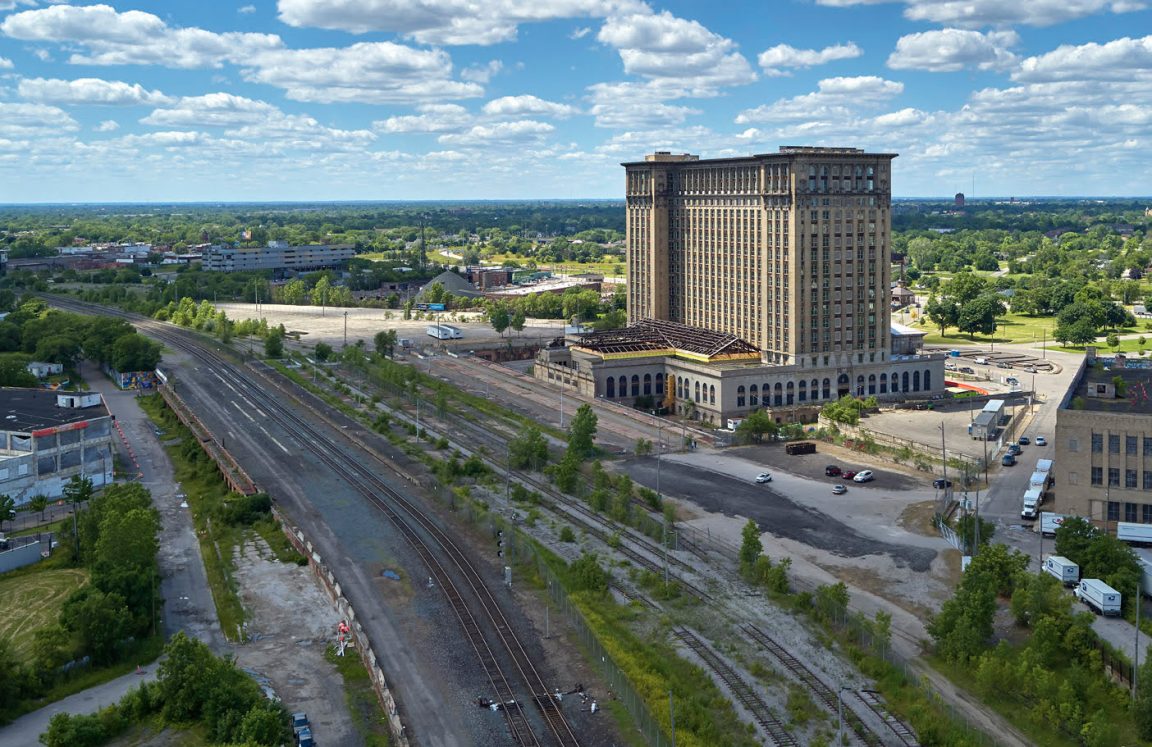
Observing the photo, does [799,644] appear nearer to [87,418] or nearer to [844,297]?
[87,418]

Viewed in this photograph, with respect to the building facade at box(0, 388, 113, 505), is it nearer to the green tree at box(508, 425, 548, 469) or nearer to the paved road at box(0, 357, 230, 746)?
the paved road at box(0, 357, 230, 746)

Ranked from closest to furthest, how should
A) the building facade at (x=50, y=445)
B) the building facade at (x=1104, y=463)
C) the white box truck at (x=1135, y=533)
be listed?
the white box truck at (x=1135, y=533) → the building facade at (x=1104, y=463) → the building facade at (x=50, y=445)

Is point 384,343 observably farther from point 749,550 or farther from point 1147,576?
point 1147,576

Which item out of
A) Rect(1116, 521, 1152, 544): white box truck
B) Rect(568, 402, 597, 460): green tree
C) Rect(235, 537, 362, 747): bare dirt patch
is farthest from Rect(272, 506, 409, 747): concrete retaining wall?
Rect(1116, 521, 1152, 544): white box truck

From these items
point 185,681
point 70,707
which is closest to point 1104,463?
point 185,681

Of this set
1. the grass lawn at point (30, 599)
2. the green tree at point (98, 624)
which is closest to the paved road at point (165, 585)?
the green tree at point (98, 624)

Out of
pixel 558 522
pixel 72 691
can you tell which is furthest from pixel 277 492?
pixel 72 691

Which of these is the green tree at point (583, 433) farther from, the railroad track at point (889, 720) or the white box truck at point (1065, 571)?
the railroad track at point (889, 720)
